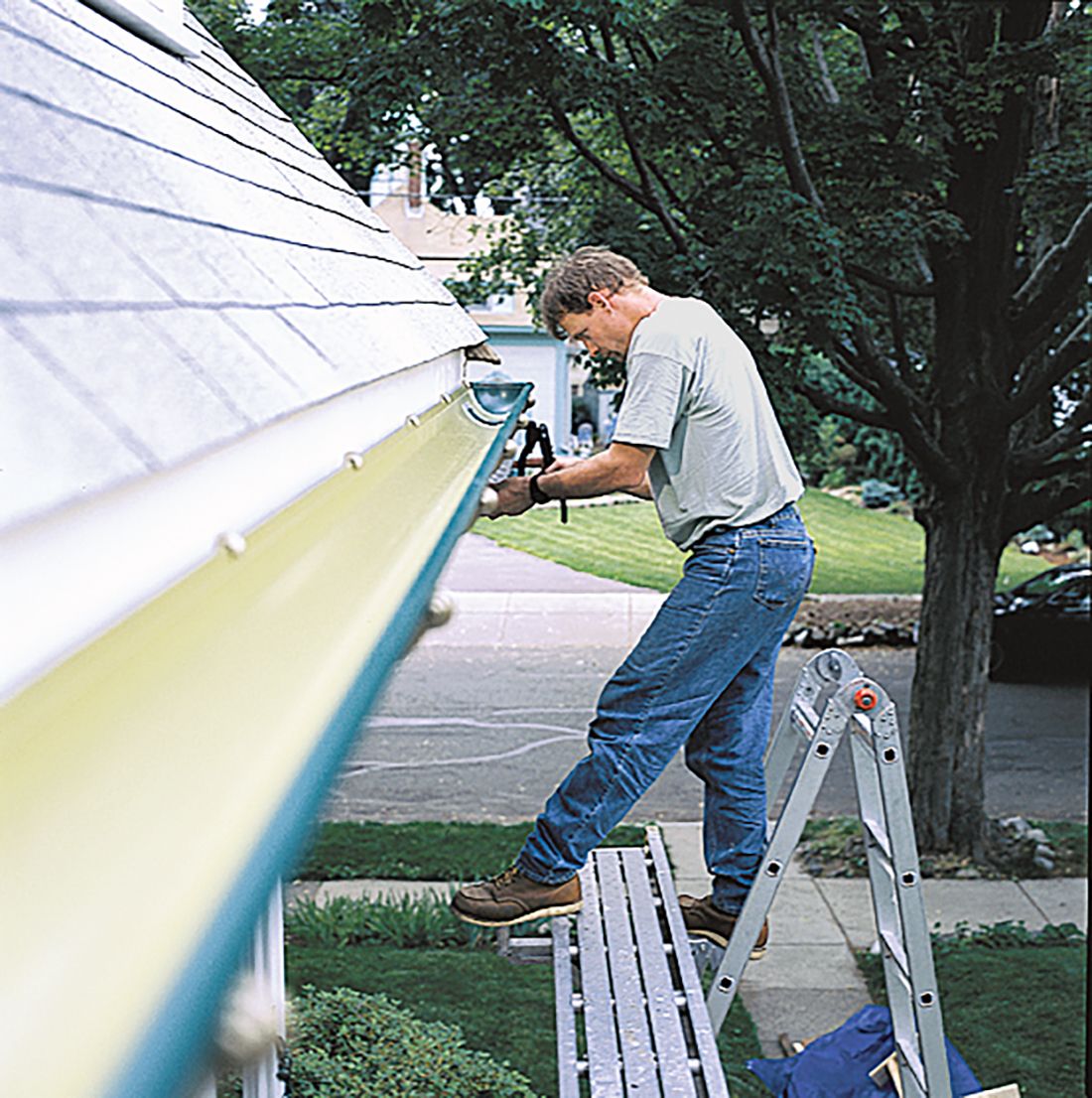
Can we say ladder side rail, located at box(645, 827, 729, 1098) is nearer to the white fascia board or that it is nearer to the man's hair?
the man's hair

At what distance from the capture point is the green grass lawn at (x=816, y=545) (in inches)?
804

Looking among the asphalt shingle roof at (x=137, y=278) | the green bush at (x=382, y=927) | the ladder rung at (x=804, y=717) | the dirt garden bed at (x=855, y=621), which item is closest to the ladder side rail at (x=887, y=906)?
the ladder rung at (x=804, y=717)

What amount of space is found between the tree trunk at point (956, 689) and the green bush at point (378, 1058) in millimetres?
4622

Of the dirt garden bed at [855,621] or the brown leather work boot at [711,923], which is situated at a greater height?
the brown leather work boot at [711,923]

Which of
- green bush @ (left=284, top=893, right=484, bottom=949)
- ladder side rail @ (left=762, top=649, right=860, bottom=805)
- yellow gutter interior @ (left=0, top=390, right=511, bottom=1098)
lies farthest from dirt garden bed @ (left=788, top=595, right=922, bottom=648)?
yellow gutter interior @ (left=0, top=390, right=511, bottom=1098)

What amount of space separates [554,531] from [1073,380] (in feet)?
49.8

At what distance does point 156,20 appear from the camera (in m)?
2.92

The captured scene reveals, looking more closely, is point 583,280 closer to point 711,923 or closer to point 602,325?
point 602,325

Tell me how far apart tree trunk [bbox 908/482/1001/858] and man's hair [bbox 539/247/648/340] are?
533 cm

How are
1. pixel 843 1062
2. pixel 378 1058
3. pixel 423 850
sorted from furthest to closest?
pixel 423 850, pixel 843 1062, pixel 378 1058

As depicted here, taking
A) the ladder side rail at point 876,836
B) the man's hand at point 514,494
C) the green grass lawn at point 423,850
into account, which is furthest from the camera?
the green grass lawn at point 423,850

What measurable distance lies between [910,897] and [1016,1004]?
10.0 ft

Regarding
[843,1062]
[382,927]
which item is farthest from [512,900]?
[382,927]

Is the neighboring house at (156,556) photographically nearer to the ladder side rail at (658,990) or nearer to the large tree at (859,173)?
the ladder side rail at (658,990)
